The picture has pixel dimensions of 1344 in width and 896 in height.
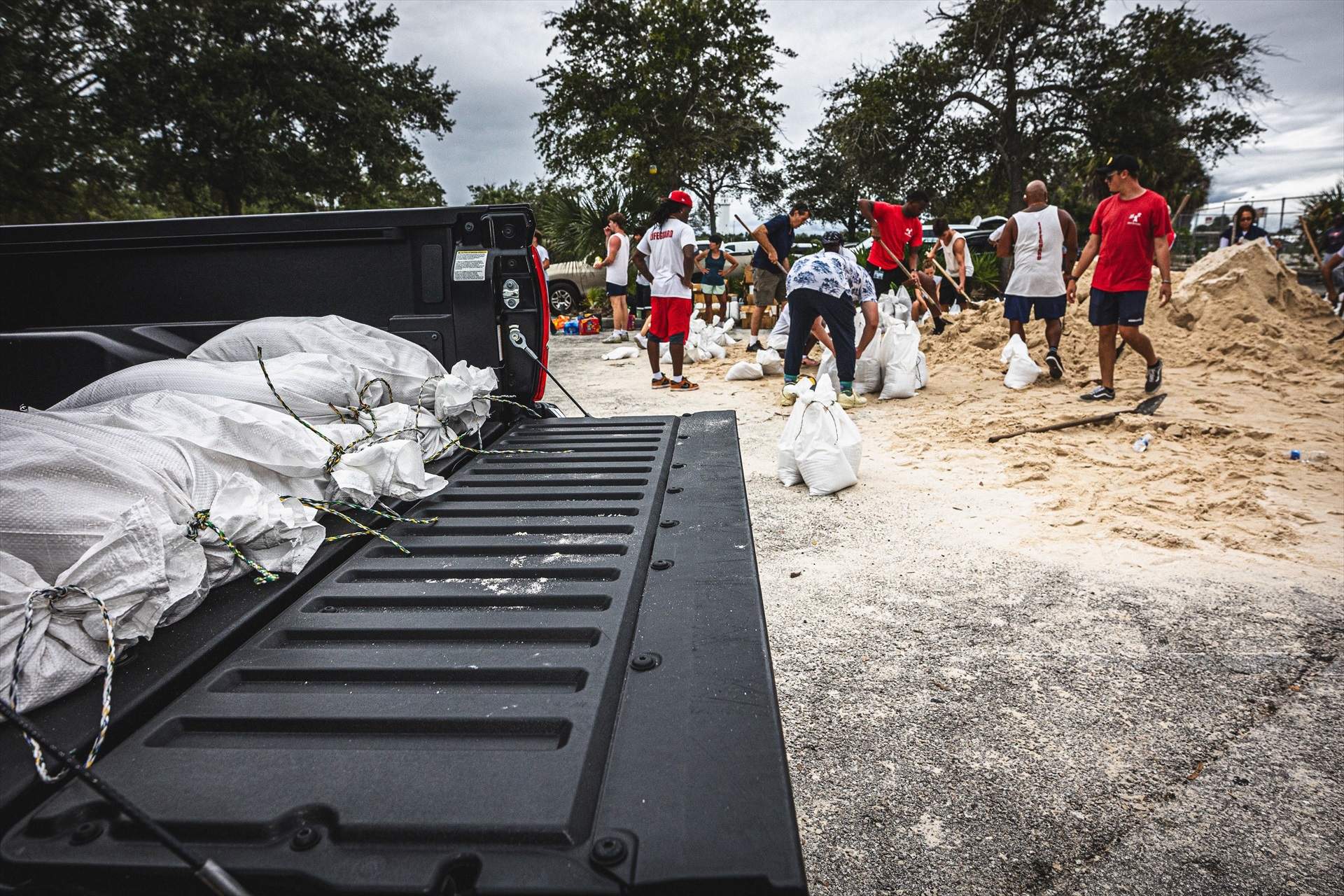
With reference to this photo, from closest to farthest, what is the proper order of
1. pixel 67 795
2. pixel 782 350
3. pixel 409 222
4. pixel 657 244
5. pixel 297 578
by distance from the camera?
pixel 67 795, pixel 297 578, pixel 409 222, pixel 657 244, pixel 782 350

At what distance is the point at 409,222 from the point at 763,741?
2.37 m

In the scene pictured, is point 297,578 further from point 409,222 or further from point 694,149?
point 694,149

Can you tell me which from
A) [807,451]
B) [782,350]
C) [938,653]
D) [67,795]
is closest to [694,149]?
[782,350]

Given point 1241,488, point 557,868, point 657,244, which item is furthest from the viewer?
point 657,244

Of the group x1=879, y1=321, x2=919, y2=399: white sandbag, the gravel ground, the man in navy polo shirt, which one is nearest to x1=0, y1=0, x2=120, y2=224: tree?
the gravel ground

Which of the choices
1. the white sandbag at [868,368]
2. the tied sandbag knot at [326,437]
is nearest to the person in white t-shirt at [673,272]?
the white sandbag at [868,368]

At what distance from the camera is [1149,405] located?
5.29 metres

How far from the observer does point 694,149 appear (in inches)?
797

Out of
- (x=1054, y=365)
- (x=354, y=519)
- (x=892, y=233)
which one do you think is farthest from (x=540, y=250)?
(x=354, y=519)

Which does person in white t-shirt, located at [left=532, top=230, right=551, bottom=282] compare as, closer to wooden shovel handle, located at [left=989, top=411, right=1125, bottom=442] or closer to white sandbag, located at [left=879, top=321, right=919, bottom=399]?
white sandbag, located at [left=879, top=321, right=919, bottom=399]

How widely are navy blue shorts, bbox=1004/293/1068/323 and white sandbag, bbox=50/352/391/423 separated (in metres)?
6.28

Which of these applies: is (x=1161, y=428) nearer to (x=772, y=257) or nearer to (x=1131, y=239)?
(x=1131, y=239)

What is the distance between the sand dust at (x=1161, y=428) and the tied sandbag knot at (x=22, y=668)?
3.20m

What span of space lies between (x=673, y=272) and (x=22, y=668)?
6.34 meters
